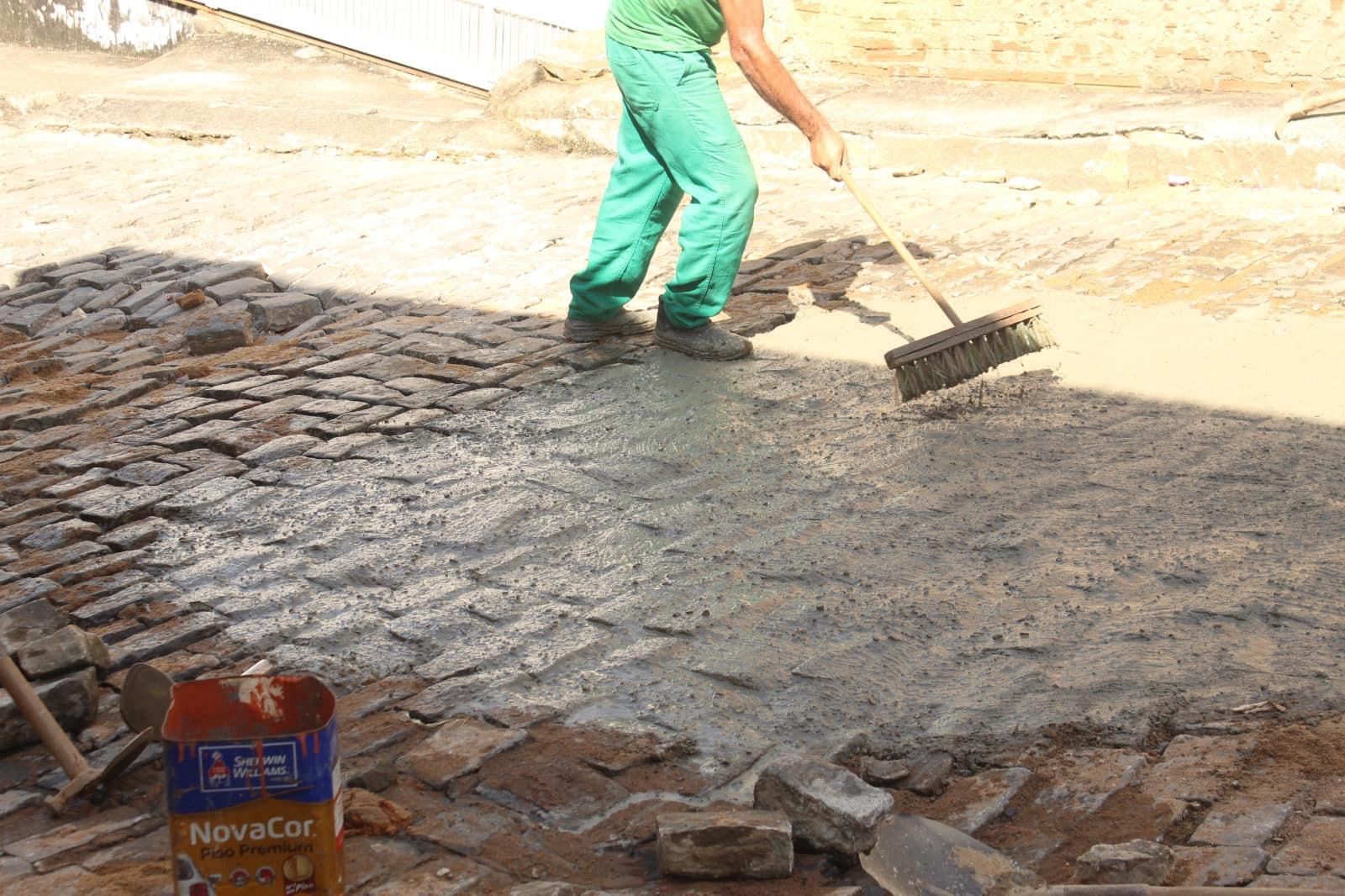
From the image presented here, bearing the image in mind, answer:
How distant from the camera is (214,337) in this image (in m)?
6.11

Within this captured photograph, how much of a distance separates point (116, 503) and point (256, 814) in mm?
2560

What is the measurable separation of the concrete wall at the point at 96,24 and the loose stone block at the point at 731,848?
38.0ft

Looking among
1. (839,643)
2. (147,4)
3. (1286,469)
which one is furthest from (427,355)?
(147,4)

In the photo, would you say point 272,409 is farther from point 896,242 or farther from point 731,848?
point 731,848

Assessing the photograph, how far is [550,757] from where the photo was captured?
290 cm

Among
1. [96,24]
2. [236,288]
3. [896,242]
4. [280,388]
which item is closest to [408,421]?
[280,388]

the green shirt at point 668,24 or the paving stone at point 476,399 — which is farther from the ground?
the green shirt at point 668,24

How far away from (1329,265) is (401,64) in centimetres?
783

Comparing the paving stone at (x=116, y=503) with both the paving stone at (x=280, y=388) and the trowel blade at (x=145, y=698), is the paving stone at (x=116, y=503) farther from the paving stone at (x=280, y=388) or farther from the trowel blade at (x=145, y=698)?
the trowel blade at (x=145, y=698)

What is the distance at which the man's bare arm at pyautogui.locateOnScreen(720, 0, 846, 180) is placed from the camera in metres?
4.84

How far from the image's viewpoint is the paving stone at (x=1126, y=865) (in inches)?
87.6

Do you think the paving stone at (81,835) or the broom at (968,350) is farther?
the broom at (968,350)

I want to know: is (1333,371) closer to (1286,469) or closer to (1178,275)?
(1286,469)

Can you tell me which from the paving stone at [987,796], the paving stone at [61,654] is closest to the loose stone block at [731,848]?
the paving stone at [987,796]
